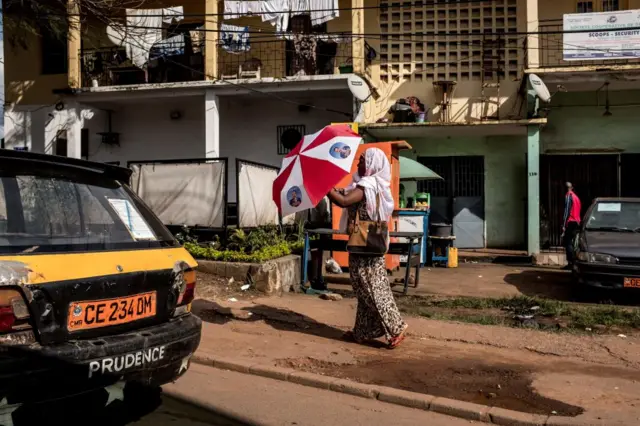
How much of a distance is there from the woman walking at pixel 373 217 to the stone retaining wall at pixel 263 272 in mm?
2848

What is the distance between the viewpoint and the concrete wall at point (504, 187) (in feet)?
51.1

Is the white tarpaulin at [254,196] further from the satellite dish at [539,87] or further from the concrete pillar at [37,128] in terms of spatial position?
the concrete pillar at [37,128]

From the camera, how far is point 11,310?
271cm

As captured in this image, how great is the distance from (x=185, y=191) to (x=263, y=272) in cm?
257

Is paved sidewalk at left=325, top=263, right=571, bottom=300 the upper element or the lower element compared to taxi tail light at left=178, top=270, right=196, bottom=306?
lower

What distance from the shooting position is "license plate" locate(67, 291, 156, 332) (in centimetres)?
297

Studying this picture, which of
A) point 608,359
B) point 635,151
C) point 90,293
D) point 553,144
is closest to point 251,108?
point 553,144

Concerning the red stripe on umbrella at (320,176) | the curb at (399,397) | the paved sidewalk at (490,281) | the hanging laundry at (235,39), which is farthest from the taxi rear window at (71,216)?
the hanging laundry at (235,39)

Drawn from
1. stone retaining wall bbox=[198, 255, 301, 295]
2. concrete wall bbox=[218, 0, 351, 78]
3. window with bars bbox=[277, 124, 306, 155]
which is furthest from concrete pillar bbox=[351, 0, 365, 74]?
stone retaining wall bbox=[198, 255, 301, 295]

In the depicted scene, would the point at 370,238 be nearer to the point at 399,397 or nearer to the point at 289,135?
the point at 399,397

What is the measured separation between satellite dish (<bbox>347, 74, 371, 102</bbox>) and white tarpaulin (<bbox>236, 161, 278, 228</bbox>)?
3.38m

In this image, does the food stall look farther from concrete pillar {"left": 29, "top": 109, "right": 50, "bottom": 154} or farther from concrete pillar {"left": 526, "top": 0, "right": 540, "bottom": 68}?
concrete pillar {"left": 29, "top": 109, "right": 50, "bottom": 154}

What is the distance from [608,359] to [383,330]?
223 centimetres

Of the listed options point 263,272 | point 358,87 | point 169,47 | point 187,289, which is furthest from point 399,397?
point 169,47
